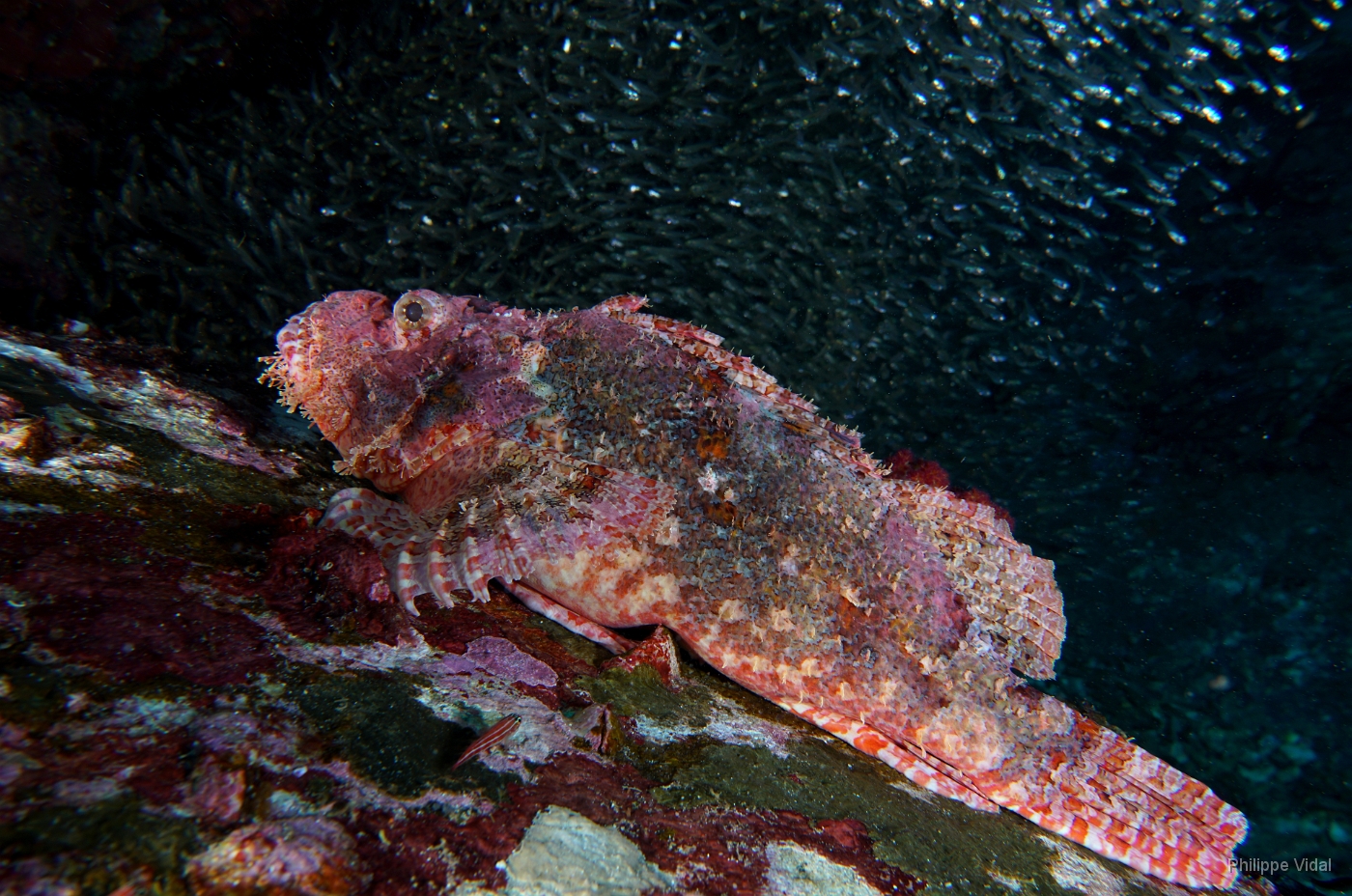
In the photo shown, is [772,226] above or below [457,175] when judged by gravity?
above

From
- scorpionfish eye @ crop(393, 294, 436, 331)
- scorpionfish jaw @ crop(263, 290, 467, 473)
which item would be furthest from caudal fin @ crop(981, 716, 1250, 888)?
scorpionfish eye @ crop(393, 294, 436, 331)

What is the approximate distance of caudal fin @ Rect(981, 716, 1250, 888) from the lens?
126 inches

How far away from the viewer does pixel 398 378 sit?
126 inches

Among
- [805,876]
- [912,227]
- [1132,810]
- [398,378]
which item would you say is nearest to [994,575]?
[1132,810]

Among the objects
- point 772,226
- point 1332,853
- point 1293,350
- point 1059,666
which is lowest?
point 1332,853

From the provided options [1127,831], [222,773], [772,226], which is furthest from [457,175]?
[1127,831]

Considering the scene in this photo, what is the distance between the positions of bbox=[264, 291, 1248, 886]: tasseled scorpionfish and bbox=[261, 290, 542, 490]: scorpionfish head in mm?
11

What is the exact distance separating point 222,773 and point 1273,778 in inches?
416

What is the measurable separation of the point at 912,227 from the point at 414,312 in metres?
5.81

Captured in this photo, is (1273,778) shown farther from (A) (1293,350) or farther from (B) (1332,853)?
(A) (1293,350)

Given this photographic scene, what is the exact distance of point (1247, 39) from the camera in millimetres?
6246

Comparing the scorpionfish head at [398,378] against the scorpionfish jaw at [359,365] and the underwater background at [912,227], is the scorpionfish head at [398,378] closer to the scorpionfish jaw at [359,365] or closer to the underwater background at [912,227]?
the scorpionfish jaw at [359,365]

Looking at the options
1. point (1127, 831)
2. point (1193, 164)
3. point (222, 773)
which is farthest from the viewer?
point (1193, 164)

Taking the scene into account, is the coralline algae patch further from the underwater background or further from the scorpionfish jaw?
the underwater background
